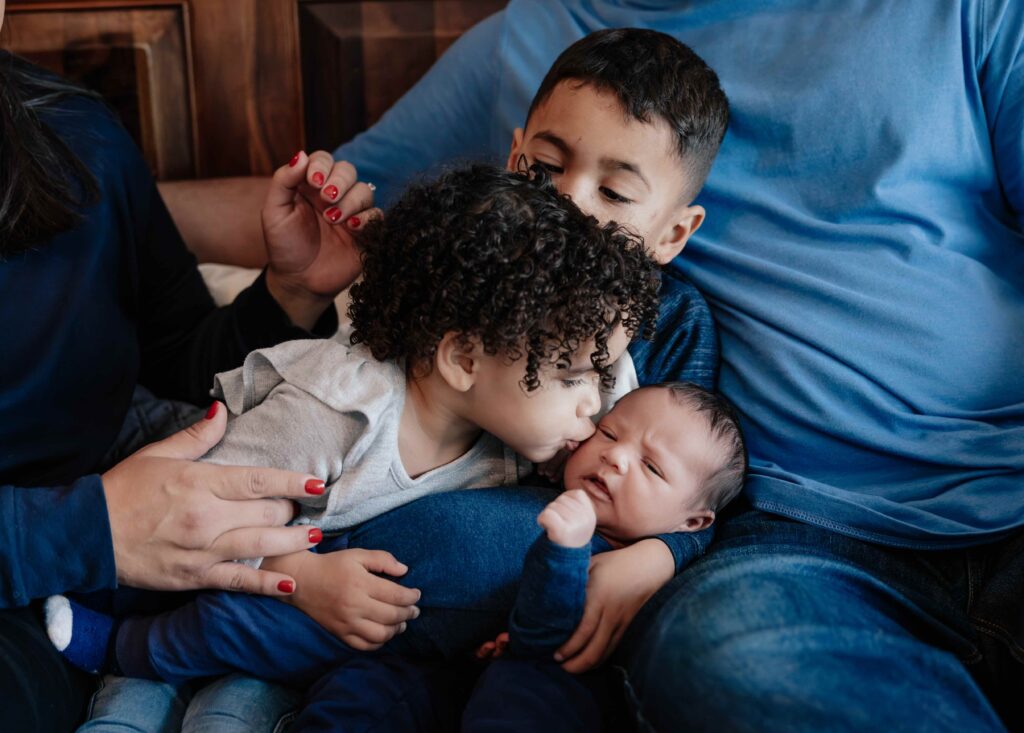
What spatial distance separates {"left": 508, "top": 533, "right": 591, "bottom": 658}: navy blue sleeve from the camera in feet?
3.05

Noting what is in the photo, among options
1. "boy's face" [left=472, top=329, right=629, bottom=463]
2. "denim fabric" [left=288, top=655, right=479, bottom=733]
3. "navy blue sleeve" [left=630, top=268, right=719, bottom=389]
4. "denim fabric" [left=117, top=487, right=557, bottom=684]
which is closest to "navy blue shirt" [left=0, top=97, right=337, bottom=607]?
"denim fabric" [left=117, top=487, right=557, bottom=684]

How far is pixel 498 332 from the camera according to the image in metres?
0.99

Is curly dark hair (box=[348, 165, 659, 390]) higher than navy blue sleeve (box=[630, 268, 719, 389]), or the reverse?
curly dark hair (box=[348, 165, 659, 390])

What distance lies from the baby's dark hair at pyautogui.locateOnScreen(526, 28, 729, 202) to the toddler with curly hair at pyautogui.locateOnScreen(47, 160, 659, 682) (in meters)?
0.18

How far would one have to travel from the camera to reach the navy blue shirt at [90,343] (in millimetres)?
962

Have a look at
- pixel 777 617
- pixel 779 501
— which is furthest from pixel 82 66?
pixel 777 617

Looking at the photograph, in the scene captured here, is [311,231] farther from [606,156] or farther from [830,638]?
[830,638]

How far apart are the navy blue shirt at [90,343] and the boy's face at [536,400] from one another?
36cm

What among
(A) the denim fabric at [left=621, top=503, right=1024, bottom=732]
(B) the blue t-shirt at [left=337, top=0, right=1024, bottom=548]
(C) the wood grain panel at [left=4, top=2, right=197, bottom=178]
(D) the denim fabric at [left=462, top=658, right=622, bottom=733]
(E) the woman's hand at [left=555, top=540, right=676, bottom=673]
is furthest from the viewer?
(C) the wood grain panel at [left=4, top=2, right=197, bottom=178]

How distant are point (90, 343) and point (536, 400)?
0.58 meters

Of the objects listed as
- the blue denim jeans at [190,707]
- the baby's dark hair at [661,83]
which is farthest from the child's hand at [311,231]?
the blue denim jeans at [190,707]

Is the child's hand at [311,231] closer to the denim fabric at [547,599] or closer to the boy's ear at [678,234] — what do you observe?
the boy's ear at [678,234]

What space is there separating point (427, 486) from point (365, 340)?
0.19m

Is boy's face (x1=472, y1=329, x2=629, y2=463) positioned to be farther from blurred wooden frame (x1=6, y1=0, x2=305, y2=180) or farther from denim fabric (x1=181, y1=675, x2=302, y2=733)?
blurred wooden frame (x1=6, y1=0, x2=305, y2=180)
